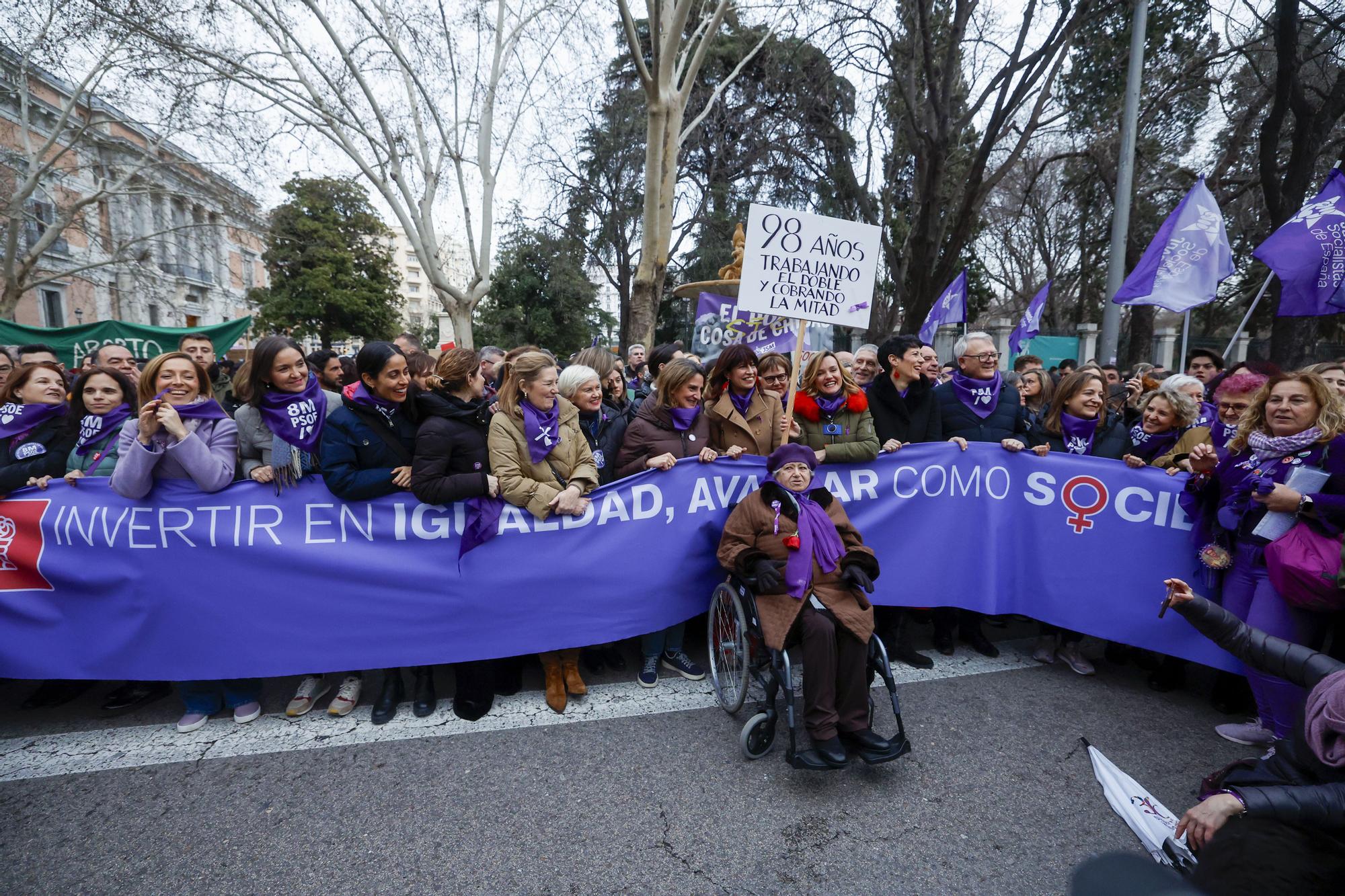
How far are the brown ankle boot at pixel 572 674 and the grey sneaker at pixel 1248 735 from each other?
3216mm

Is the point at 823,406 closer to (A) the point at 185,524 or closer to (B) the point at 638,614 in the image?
(B) the point at 638,614

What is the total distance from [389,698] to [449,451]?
4.34 feet

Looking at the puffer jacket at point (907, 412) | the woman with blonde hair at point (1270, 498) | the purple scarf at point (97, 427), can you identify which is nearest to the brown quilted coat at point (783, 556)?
the puffer jacket at point (907, 412)

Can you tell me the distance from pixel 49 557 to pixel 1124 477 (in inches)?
225

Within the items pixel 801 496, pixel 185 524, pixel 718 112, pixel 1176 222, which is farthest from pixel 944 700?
pixel 718 112

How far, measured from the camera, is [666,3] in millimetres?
8344

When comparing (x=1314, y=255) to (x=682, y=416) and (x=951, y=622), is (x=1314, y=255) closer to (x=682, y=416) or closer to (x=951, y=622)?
→ (x=951, y=622)

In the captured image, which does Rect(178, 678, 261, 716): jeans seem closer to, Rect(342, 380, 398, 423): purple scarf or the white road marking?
the white road marking

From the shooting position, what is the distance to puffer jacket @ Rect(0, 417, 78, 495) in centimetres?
324

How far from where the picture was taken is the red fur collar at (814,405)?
401cm

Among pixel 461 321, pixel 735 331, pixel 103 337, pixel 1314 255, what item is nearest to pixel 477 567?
pixel 735 331

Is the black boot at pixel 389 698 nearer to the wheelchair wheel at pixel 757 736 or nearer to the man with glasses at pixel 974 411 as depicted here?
the wheelchair wheel at pixel 757 736

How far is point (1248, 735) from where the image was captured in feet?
10.3

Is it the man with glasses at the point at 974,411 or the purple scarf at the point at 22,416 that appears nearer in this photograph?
the purple scarf at the point at 22,416
